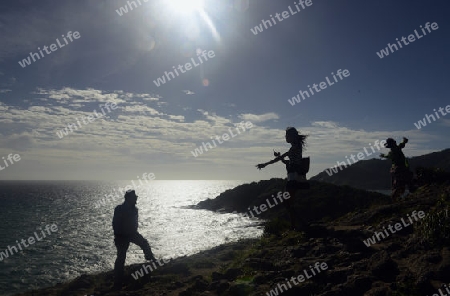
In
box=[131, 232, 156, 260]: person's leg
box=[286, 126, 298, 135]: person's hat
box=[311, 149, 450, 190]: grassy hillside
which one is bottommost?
box=[311, 149, 450, 190]: grassy hillside

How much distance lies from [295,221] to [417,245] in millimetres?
4861

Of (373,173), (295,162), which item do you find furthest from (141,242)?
(373,173)

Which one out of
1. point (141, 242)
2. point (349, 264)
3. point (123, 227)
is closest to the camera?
point (349, 264)

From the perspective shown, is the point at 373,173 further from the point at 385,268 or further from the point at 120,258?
the point at 385,268

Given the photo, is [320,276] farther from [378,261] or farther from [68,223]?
[68,223]

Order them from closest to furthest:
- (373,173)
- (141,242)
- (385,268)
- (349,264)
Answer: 1. (385,268)
2. (349,264)
3. (141,242)
4. (373,173)

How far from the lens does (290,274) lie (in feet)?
24.7

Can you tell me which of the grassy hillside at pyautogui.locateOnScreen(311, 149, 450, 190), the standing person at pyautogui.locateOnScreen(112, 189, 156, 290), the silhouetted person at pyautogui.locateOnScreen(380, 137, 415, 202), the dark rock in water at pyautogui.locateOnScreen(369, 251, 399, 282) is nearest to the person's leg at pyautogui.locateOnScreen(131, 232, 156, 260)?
the standing person at pyautogui.locateOnScreen(112, 189, 156, 290)

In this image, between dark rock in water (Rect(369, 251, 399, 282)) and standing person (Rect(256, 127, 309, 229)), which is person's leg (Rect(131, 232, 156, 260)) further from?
dark rock in water (Rect(369, 251, 399, 282))

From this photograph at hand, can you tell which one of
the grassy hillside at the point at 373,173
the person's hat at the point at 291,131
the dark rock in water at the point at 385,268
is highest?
the person's hat at the point at 291,131

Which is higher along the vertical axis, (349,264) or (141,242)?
(141,242)

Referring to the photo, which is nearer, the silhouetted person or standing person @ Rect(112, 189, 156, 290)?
standing person @ Rect(112, 189, 156, 290)

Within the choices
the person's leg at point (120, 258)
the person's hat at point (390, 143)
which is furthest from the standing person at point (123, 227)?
the person's hat at point (390, 143)

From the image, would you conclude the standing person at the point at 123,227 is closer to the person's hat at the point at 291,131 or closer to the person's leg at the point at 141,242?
the person's leg at the point at 141,242
